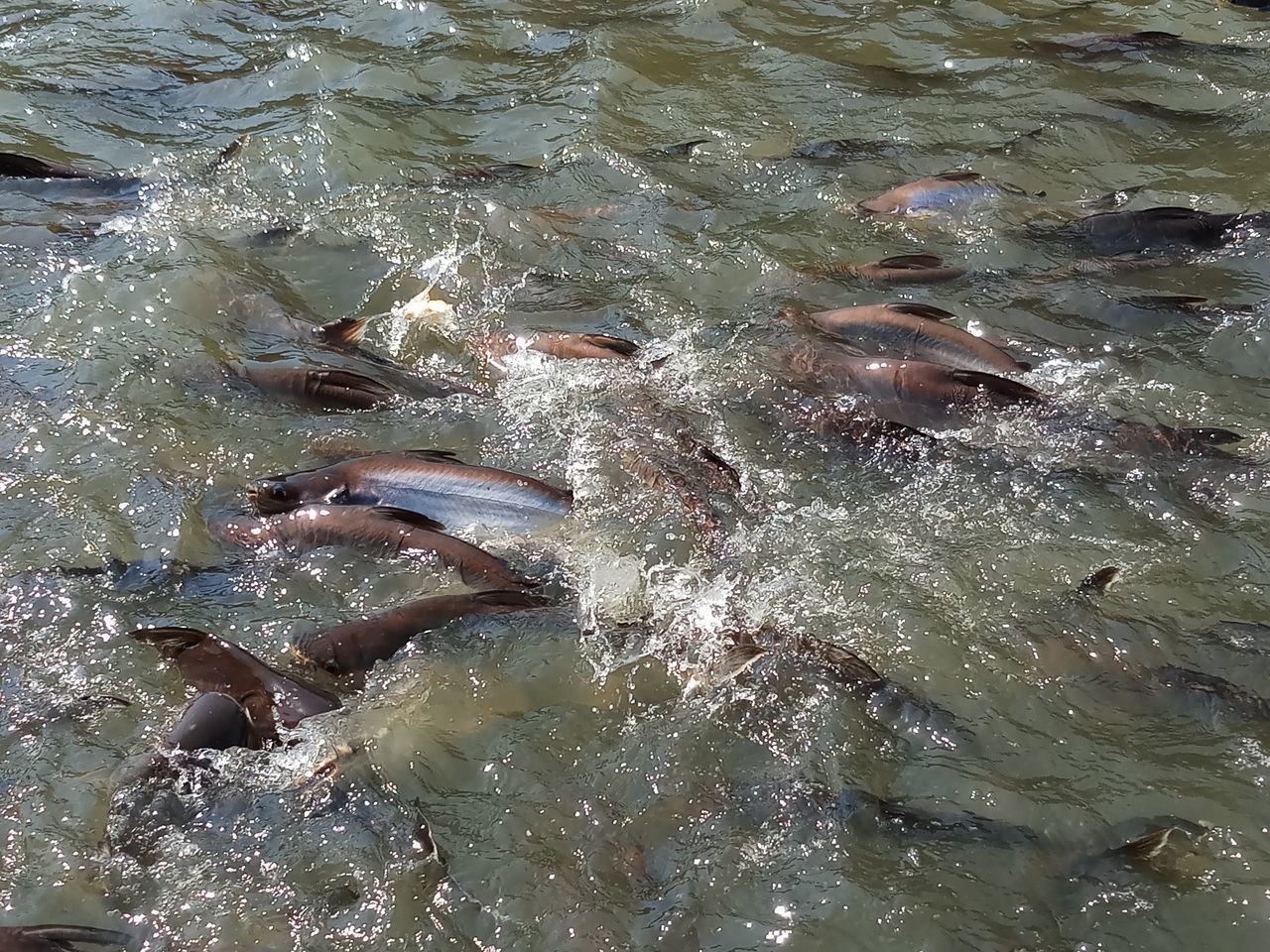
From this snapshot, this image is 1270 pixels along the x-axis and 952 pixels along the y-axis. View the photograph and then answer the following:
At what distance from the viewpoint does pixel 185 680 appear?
383cm

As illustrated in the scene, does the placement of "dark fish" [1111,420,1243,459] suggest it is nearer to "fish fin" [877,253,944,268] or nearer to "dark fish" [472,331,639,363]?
"fish fin" [877,253,944,268]

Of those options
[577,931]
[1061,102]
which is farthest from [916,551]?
[1061,102]

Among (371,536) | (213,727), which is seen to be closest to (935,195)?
(371,536)

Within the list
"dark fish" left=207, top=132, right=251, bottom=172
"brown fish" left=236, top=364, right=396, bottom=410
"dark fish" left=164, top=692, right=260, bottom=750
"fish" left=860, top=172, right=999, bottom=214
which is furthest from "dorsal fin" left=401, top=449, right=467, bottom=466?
"dark fish" left=207, top=132, right=251, bottom=172

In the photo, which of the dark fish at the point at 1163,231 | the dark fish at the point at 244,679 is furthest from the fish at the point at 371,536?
the dark fish at the point at 1163,231

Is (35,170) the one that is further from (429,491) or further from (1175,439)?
(1175,439)

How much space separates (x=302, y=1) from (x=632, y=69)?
3.44 m

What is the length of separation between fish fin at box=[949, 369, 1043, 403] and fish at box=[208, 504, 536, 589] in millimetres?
2265

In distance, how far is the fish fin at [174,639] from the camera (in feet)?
12.7

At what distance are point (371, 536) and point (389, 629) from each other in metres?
0.56

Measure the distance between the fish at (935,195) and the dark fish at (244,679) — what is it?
15.2 ft

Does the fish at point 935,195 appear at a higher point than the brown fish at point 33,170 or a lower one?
higher

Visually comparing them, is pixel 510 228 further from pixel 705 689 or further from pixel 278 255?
pixel 705 689

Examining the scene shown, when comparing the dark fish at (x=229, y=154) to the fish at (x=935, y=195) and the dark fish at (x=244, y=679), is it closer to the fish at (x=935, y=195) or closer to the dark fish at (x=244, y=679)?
the fish at (x=935, y=195)
